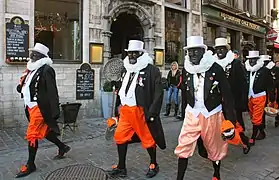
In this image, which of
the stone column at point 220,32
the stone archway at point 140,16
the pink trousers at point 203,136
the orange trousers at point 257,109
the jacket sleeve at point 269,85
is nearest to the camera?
the pink trousers at point 203,136

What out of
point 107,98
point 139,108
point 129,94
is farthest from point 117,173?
point 107,98

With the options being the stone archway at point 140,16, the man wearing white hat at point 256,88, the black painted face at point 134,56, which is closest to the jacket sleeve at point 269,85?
the man wearing white hat at point 256,88

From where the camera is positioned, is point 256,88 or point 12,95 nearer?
point 256,88

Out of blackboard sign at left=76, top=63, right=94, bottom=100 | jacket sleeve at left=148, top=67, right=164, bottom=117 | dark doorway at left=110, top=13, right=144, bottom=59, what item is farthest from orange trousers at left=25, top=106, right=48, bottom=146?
dark doorway at left=110, top=13, right=144, bottom=59

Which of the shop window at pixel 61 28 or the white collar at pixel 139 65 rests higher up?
the shop window at pixel 61 28

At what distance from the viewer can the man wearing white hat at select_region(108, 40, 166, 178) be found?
4586mm

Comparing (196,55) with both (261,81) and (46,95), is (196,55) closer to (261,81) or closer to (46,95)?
(46,95)

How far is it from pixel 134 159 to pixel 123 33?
8.83 metres

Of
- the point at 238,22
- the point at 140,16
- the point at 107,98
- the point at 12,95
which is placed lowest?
the point at 107,98

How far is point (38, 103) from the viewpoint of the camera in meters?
4.86

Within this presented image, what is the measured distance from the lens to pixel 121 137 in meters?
4.58

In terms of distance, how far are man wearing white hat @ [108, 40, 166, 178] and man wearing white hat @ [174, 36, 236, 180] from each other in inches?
23.5

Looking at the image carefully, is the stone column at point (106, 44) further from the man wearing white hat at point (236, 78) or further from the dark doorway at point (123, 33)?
the man wearing white hat at point (236, 78)

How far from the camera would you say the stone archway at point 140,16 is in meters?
10.8
